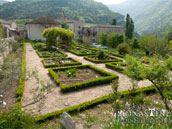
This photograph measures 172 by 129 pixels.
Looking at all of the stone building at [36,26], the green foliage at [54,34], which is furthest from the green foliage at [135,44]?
the stone building at [36,26]

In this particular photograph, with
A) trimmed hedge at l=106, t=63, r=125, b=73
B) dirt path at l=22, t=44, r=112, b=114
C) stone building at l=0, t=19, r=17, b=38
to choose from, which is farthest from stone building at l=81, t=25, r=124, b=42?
dirt path at l=22, t=44, r=112, b=114

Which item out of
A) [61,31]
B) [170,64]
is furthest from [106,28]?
[170,64]

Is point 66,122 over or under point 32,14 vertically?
under

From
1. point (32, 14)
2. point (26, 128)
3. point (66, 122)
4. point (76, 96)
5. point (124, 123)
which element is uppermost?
point (32, 14)

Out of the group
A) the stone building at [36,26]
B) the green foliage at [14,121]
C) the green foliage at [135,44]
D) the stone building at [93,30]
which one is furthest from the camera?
the stone building at [93,30]

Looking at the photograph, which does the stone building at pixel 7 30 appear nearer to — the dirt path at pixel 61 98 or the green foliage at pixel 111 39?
the dirt path at pixel 61 98

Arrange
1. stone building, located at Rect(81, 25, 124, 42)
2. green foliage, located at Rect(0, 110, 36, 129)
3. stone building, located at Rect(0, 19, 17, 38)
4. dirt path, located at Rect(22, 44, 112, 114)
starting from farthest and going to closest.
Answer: stone building, located at Rect(81, 25, 124, 42)
stone building, located at Rect(0, 19, 17, 38)
dirt path, located at Rect(22, 44, 112, 114)
green foliage, located at Rect(0, 110, 36, 129)

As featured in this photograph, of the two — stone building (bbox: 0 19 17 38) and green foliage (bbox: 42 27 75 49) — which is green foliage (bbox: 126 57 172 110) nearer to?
stone building (bbox: 0 19 17 38)

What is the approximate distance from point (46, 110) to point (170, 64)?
4.67 m

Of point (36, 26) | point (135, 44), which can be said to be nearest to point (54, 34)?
point (135, 44)

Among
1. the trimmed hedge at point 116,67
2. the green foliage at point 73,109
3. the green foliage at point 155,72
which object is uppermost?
the green foliage at point 155,72

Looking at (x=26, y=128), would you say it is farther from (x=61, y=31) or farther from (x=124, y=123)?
(x=61, y=31)

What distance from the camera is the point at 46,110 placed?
5.41 metres

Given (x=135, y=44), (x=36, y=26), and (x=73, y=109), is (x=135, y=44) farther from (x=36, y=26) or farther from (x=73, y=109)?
(x=36, y=26)
